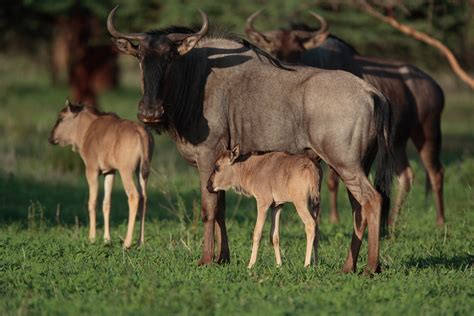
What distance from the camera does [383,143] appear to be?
9.23 m

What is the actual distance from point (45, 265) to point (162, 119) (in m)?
1.76

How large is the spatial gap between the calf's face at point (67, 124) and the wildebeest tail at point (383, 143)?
179 inches

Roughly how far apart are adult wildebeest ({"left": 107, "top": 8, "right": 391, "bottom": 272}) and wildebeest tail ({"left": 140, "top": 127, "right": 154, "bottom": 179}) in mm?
1271

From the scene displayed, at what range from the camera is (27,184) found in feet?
53.9

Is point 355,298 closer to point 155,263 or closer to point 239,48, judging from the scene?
point 155,263

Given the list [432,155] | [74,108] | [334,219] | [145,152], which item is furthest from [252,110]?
[432,155]

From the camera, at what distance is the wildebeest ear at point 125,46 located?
979 centimetres

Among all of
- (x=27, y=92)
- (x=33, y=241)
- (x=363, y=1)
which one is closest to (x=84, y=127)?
(x=33, y=241)

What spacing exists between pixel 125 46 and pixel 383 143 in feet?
9.15

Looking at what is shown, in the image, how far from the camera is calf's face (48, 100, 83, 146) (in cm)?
1239

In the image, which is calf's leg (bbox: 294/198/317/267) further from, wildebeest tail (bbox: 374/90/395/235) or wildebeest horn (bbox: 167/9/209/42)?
wildebeest horn (bbox: 167/9/209/42)

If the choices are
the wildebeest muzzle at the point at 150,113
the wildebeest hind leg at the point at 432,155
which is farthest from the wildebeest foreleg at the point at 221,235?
the wildebeest hind leg at the point at 432,155

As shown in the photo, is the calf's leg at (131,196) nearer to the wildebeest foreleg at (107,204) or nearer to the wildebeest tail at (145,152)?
the wildebeest tail at (145,152)

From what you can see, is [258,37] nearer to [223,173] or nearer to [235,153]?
[223,173]
